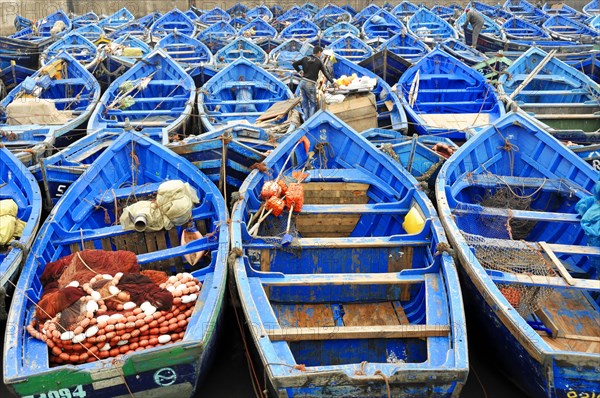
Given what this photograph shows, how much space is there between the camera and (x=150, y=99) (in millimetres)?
11195

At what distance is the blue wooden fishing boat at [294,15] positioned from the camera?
78.2ft

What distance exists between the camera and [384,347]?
16.8 feet

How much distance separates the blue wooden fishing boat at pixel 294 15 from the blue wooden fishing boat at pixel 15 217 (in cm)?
1809

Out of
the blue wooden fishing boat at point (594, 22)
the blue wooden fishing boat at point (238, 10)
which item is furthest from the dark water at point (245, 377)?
the blue wooden fishing boat at point (238, 10)

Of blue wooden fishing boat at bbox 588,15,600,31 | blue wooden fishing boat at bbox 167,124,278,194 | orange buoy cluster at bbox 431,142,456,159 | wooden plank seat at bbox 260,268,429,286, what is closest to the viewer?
wooden plank seat at bbox 260,268,429,286

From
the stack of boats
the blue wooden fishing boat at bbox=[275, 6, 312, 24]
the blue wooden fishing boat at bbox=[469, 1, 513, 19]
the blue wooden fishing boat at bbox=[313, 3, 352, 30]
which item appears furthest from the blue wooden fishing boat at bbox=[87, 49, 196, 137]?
the blue wooden fishing boat at bbox=[469, 1, 513, 19]

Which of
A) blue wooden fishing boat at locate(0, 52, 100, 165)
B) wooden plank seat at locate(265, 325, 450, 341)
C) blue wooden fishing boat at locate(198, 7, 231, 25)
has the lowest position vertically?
wooden plank seat at locate(265, 325, 450, 341)

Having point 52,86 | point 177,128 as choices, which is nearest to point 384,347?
point 177,128

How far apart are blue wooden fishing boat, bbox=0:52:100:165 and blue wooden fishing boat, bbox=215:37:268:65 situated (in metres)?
4.77

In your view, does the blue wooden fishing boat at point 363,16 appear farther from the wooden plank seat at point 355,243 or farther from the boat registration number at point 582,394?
the boat registration number at point 582,394

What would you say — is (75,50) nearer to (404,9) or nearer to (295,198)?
(295,198)

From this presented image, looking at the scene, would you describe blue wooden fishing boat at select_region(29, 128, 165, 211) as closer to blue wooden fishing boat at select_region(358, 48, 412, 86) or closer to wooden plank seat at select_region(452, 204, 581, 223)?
wooden plank seat at select_region(452, 204, 581, 223)

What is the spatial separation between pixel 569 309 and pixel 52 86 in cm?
1206

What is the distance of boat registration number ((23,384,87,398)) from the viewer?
4320 mm
